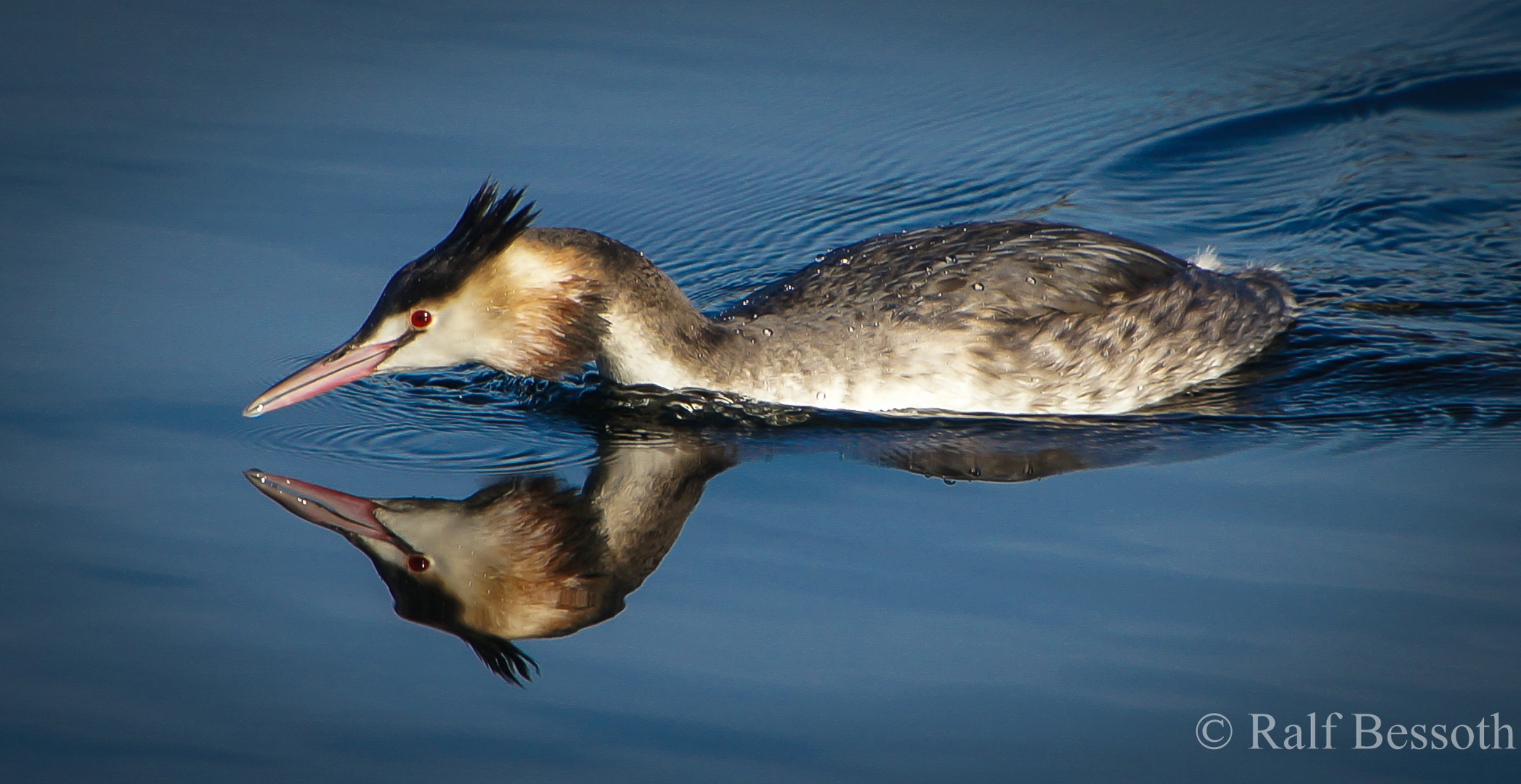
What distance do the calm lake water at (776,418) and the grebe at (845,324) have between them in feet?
0.85

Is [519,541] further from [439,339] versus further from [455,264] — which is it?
[455,264]

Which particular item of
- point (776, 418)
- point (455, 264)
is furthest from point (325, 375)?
point (776, 418)

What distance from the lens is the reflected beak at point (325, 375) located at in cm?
704

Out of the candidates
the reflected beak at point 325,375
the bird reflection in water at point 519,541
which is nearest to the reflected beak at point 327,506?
the bird reflection in water at point 519,541

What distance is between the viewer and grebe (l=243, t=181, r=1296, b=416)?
23.7 feet

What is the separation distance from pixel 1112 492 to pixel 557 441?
266 centimetres

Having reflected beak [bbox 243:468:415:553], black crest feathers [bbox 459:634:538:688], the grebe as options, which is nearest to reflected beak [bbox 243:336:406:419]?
the grebe

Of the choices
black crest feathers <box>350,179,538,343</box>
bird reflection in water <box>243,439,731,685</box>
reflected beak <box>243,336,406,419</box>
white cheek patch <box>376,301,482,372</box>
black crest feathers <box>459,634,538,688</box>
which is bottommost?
black crest feathers <box>459,634,538,688</box>

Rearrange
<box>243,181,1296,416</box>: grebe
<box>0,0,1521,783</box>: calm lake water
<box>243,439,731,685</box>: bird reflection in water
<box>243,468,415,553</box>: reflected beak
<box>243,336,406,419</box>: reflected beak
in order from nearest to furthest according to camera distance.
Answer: <box>0,0,1521,783</box>: calm lake water, <box>243,439,731,685</box>: bird reflection in water, <box>243,468,415,553</box>: reflected beak, <box>243,336,406,419</box>: reflected beak, <box>243,181,1296,416</box>: grebe

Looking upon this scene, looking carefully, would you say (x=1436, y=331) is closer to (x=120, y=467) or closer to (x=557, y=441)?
(x=557, y=441)

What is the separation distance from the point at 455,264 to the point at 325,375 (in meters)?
0.81

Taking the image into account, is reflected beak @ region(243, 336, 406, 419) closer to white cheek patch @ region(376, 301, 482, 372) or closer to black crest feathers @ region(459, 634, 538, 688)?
white cheek patch @ region(376, 301, 482, 372)

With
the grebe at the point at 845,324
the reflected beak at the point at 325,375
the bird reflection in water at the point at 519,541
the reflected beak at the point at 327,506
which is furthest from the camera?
the grebe at the point at 845,324

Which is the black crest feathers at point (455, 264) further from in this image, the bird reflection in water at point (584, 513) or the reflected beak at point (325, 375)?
the bird reflection in water at point (584, 513)
